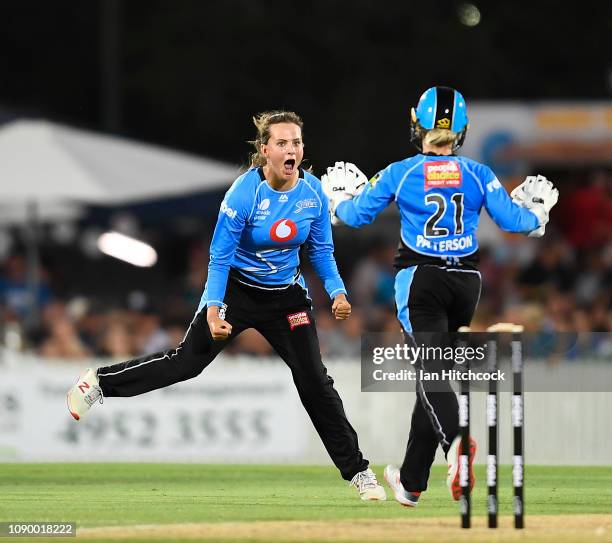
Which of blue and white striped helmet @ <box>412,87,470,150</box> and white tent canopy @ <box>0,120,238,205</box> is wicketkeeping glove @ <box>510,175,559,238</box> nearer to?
blue and white striped helmet @ <box>412,87,470,150</box>

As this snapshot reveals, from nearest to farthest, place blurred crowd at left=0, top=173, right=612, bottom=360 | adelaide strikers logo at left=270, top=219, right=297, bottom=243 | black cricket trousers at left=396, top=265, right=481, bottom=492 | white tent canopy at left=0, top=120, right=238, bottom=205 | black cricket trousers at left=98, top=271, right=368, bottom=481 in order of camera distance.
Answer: black cricket trousers at left=396, top=265, right=481, bottom=492 → adelaide strikers logo at left=270, top=219, right=297, bottom=243 → black cricket trousers at left=98, top=271, right=368, bottom=481 → white tent canopy at left=0, top=120, right=238, bottom=205 → blurred crowd at left=0, top=173, right=612, bottom=360

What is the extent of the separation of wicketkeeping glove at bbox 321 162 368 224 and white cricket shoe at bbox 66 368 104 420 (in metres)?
1.63

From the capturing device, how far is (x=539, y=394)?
15.8m

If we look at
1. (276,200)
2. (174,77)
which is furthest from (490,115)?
(276,200)

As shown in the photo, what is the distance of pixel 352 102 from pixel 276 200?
17854 millimetres

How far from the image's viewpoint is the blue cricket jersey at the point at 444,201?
9312mm

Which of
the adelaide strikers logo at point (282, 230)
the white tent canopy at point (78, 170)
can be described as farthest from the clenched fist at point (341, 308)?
the white tent canopy at point (78, 170)

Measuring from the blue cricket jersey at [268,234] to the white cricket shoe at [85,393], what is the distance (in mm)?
776

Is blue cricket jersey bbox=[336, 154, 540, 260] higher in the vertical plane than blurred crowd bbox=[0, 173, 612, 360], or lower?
lower

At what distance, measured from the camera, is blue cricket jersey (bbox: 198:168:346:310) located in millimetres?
9625

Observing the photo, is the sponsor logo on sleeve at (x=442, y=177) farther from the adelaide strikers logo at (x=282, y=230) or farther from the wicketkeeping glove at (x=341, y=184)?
the adelaide strikers logo at (x=282, y=230)

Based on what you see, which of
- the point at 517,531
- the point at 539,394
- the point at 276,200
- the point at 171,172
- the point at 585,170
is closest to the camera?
the point at 517,531

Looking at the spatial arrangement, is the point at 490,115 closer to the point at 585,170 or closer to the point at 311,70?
the point at 585,170

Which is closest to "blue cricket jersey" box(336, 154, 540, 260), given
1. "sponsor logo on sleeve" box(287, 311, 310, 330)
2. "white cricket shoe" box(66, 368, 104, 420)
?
"sponsor logo on sleeve" box(287, 311, 310, 330)
